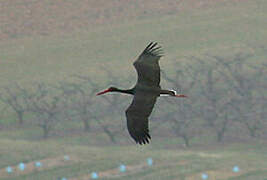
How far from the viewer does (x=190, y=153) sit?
55375 mm

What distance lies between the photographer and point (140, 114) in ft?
47.1

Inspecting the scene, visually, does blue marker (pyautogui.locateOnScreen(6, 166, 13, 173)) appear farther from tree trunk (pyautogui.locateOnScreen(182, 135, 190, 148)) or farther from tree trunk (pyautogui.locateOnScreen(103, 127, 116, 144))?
tree trunk (pyautogui.locateOnScreen(182, 135, 190, 148))

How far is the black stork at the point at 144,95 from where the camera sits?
13914mm

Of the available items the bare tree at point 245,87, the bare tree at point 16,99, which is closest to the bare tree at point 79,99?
the bare tree at point 16,99

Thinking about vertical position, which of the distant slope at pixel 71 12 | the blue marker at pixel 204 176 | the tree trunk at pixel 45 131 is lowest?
the blue marker at pixel 204 176

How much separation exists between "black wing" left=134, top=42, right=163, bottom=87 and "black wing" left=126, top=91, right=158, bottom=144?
0.18 metres

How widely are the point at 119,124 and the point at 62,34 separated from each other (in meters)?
23.2

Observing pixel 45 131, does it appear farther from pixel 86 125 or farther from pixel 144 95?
pixel 144 95

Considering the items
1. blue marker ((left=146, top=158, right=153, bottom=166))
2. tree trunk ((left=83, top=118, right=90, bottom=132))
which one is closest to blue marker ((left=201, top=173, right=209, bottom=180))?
blue marker ((left=146, top=158, right=153, bottom=166))

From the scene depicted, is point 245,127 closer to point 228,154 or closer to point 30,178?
point 228,154

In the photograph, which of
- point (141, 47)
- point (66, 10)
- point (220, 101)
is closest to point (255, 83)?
point (220, 101)

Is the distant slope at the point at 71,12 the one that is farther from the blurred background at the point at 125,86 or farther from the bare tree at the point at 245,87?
the bare tree at the point at 245,87

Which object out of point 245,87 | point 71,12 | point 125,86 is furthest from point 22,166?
point 71,12

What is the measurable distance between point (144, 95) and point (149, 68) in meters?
0.58
